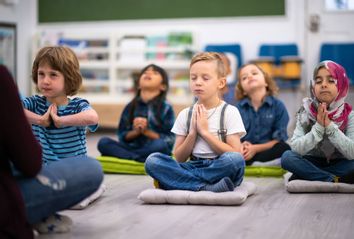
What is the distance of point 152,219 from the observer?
2.57 m

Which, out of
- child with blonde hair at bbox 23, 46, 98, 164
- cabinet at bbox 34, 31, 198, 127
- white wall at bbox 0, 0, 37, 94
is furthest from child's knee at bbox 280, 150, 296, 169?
white wall at bbox 0, 0, 37, 94

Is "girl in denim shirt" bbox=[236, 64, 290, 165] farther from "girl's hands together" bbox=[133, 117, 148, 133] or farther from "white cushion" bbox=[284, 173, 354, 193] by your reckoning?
"white cushion" bbox=[284, 173, 354, 193]

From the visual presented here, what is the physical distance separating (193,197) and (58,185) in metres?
0.94

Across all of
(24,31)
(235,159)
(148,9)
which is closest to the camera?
(235,159)

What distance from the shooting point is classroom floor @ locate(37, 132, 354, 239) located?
2297 mm

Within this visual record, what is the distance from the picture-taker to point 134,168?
396 centimetres

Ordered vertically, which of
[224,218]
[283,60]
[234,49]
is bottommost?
[224,218]

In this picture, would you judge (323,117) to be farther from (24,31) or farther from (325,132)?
(24,31)

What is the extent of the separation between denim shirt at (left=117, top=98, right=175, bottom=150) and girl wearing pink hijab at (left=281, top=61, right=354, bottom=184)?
1.12 meters

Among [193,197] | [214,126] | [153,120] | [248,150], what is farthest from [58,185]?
[153,120]

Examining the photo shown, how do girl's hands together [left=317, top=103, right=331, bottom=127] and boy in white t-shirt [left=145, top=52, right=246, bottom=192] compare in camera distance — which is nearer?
boy in white t-shirt [left=145, top=52, right=246, bottom=192]

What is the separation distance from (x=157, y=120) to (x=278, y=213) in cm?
170

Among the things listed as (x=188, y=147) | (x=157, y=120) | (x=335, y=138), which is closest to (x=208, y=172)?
(x=188, y=147)

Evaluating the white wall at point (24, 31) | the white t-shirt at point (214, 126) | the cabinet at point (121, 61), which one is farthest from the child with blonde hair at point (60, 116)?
the white wall at point (24, 31)
